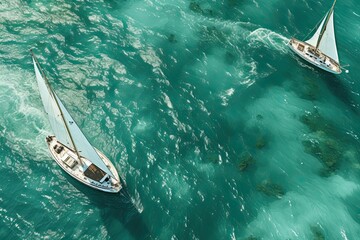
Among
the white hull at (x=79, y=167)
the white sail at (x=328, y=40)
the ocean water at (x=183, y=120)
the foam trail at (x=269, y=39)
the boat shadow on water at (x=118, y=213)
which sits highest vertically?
the white sail at (x=328, y=40)

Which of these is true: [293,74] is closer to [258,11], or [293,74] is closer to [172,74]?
[258,11]

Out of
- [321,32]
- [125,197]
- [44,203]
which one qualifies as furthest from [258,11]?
[44,203]

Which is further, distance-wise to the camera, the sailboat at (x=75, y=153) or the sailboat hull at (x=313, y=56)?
the sailboat hull at (x=313, y=56)

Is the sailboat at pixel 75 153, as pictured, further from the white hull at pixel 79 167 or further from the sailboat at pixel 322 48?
the sailboat at pixel 322 48

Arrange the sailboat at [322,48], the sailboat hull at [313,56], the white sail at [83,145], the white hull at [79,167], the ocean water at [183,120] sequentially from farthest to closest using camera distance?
the sailboat hull at [313,56]
the sailboat at [322,48]
the ocean water at [183,120]
the white hull at [79,167]
the white sail at [83,145]

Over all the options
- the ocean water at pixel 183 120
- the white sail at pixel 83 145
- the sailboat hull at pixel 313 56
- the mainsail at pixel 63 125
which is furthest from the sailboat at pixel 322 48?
the mainsail at pixel 63 125

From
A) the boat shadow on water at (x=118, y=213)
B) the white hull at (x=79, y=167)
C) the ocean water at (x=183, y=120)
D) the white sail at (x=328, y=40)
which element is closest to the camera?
the boat shadow on water at (x=118, y=213)

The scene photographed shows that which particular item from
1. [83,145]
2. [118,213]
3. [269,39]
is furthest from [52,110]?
[269,39]

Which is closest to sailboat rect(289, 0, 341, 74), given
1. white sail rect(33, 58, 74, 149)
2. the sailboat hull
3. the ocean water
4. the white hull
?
the sailboat hull
